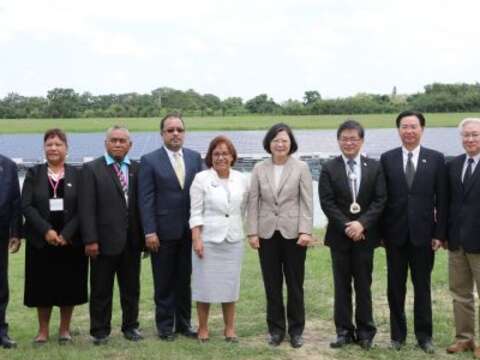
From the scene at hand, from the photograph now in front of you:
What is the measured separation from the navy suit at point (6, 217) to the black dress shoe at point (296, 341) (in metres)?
2.44

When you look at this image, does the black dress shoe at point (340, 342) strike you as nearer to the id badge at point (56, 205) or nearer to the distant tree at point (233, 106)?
the id badge at point (56, 205)

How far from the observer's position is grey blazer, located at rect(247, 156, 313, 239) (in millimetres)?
5594

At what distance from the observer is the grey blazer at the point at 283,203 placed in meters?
5.59

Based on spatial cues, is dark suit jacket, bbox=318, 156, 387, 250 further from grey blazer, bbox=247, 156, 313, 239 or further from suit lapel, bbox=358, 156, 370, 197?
grey blazer, bbox=247, 156, 313, 239

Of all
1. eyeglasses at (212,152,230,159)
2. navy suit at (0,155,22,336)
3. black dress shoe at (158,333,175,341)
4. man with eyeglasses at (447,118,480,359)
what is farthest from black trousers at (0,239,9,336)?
man with eyeglasses at (447,118,480,359)

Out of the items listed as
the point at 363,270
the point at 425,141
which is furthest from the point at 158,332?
the point at 425,141

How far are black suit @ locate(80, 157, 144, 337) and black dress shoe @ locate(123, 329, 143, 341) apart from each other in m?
0.05

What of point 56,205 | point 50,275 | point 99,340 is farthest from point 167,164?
point 99,340

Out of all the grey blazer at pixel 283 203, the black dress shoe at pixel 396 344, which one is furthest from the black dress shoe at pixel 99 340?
the black dress shoe at pixel 396 344

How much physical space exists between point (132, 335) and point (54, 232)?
1151 millimetres

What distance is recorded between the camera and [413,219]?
5.42m

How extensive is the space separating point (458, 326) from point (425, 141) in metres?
20.7

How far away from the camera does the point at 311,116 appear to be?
39719mm

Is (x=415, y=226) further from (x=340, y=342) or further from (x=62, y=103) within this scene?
(x=62, y=103)
